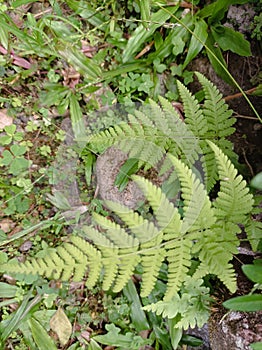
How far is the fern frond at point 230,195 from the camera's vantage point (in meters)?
1.41

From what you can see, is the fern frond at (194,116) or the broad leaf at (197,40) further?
the broad leaf at (197,40)

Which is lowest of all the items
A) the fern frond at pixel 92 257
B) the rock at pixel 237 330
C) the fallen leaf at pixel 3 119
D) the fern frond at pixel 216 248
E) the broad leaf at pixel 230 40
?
the rock at pixel 237 330

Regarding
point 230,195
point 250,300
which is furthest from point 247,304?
point 230,195

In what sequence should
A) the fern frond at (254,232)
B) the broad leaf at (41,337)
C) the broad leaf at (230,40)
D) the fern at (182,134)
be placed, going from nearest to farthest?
the fern frond at (254,232)
the fern at (182,134)
the broad leaf at (230,40)
the broad leaf at (41,337)

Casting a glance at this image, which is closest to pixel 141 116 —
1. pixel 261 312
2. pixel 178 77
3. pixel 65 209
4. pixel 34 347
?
pixel 178 77

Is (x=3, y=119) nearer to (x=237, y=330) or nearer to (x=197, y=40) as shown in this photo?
(x=197, y=40)

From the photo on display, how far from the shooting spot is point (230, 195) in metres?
1.50

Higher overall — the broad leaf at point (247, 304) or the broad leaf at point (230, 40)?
the broad leaf at point (230, 40)

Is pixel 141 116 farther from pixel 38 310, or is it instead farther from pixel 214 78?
pixel 38 310

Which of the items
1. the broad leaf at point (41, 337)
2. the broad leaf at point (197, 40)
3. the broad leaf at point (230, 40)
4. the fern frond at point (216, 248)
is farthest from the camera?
the broad leaf at point (41, 337)

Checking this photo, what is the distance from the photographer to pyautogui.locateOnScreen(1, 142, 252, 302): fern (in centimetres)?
138

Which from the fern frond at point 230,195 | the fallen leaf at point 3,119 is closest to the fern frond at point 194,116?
the fern frond at point 230,195

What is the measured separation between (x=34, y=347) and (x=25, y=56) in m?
1.69

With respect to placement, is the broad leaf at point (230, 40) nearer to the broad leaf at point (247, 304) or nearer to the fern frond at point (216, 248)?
the fern frond at point (216, 248)
